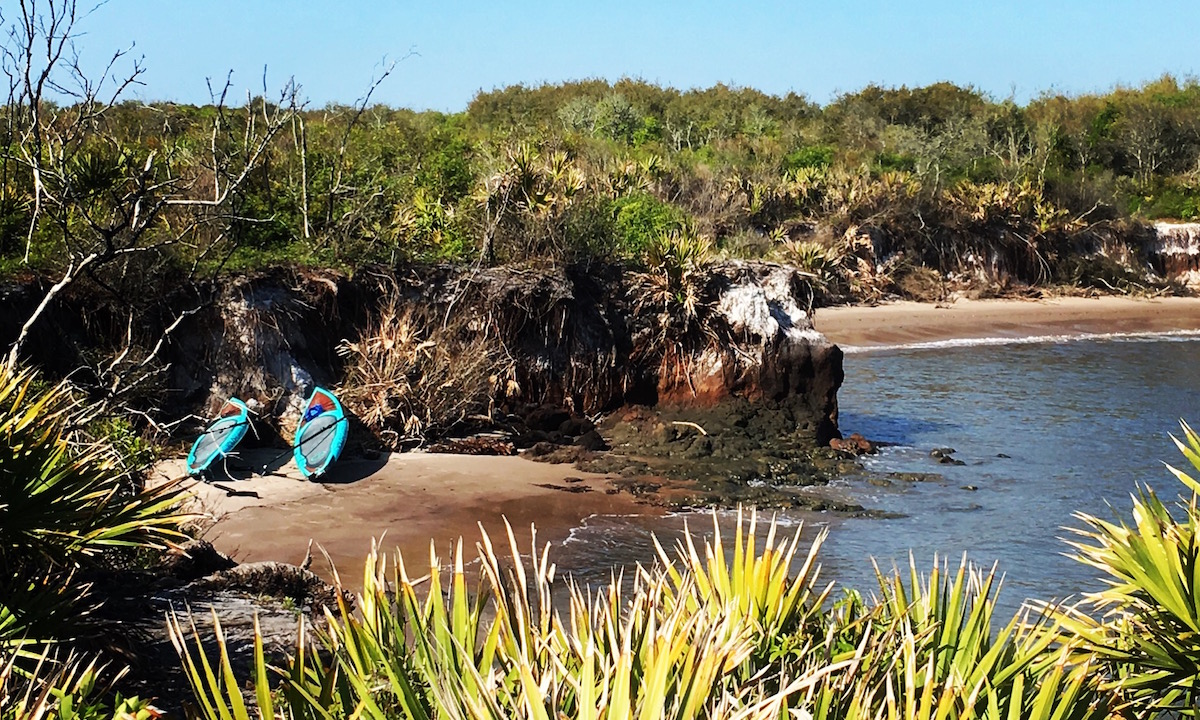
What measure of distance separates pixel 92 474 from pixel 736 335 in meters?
11.5

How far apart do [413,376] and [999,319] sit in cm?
2056

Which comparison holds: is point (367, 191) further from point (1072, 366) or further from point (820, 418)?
point (1072, 366)

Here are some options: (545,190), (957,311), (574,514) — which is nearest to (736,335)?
(545,190)

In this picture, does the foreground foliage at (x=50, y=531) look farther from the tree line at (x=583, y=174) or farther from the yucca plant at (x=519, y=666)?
the tree line at (x=583, y=174)

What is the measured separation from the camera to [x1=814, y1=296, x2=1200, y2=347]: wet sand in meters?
27.6

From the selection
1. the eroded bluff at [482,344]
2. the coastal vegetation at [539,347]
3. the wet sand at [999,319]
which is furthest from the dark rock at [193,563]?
the wet sand at [999,319]

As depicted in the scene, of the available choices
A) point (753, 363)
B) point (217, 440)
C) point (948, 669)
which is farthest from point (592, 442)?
point (948, 669)

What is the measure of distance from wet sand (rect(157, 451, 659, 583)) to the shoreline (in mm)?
14011

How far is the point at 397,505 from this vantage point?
1151 centimetres

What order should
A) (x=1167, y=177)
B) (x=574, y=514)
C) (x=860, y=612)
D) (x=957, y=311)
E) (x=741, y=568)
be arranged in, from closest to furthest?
(x=741, y=568) < (x=860, y=612) < (x=574, y=514) < (x=957, y=311) < (x=1167, y=177)

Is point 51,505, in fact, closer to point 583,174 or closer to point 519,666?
point 519,666

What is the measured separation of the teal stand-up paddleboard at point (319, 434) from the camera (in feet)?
39.4

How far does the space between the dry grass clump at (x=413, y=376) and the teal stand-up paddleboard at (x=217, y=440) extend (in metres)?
1.87

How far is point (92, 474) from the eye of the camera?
538 cm
